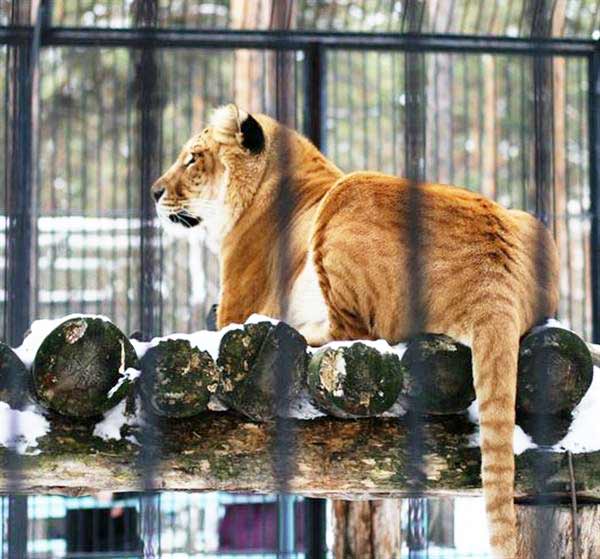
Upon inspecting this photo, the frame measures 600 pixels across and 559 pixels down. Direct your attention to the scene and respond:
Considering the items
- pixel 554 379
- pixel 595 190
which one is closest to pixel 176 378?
pixel 554 379

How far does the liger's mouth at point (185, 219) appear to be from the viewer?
4000 millimetres

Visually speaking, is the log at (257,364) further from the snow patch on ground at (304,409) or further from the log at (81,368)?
the log at (81,368)

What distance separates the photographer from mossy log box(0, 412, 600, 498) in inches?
103

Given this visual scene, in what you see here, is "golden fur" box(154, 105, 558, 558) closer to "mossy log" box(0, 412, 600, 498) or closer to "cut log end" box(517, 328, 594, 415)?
"cut log end" box(517, 328, 594, 415)

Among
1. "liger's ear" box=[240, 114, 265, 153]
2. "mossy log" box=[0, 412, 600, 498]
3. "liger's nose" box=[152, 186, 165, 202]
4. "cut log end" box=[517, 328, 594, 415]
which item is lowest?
"mossy log" box=[0, 412, 600, 498]

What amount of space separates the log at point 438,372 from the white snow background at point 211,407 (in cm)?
6

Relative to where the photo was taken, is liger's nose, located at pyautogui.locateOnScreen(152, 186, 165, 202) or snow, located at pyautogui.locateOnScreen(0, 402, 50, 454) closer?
snow, located at pyautogui.locateOnScreen(0, 402, 50, 454)

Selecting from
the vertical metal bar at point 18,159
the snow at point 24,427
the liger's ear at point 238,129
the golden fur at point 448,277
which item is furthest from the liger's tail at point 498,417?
the liger's ear at point 238,129

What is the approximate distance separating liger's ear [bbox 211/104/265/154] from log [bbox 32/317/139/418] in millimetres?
1390

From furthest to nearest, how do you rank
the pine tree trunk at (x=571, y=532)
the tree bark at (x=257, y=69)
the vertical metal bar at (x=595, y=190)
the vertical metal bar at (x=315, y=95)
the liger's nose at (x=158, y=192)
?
the tree bark at (x=257, y=69), the vertical metal bar at (x=315, y=95), the vertical metal bar at (x=595, y=190), the liger's nose at (x=158, y=192), the pine tree trunk at (x=571, y=532)

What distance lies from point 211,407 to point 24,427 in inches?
15.0

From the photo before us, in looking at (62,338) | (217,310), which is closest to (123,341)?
(62,338)

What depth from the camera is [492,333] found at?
2.71m

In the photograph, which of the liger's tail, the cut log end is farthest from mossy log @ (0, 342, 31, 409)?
the cut log end
